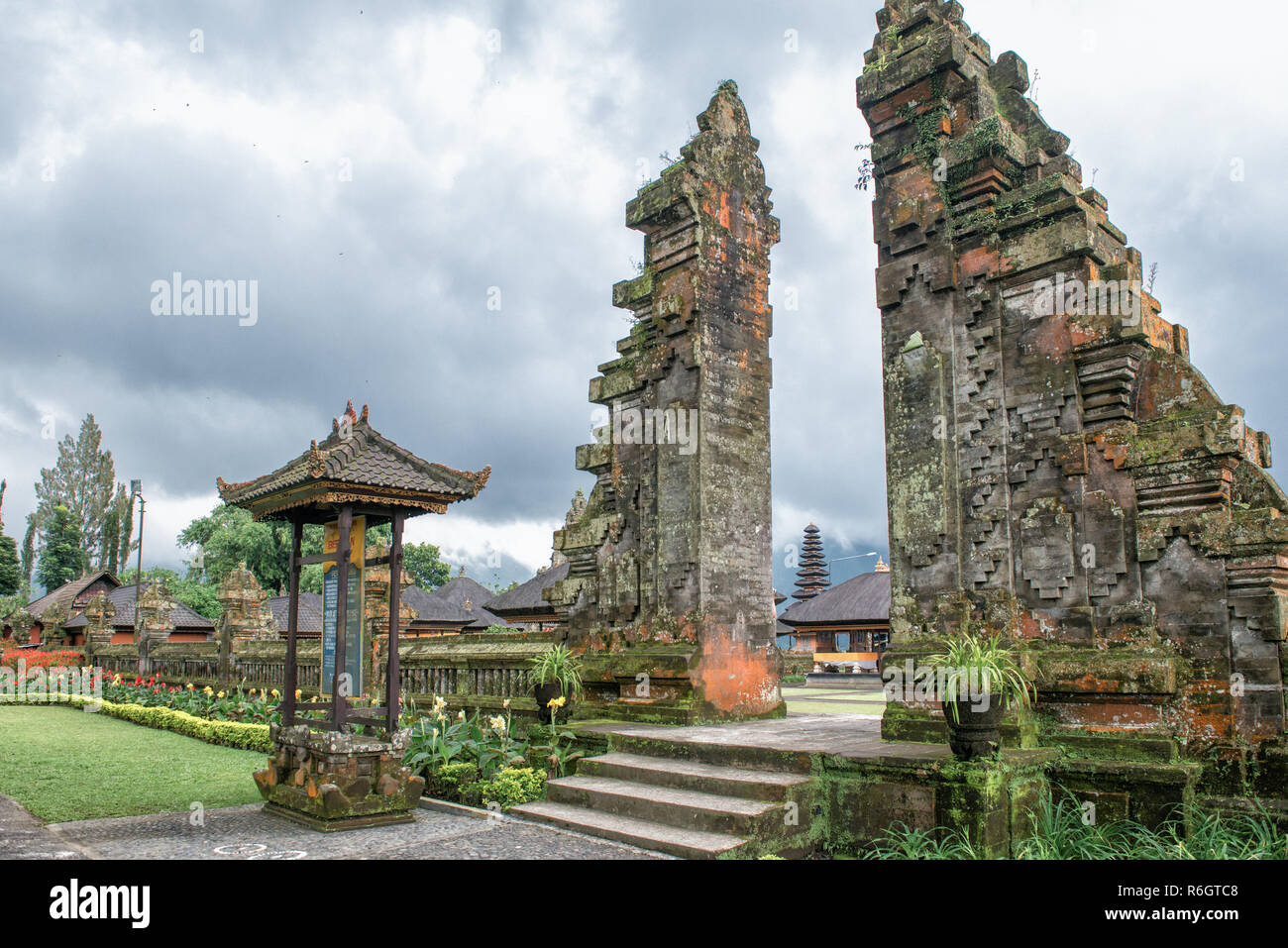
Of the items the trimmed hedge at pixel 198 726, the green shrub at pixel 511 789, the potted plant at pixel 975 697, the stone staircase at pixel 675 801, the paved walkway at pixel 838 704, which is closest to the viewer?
the potted plant at pixel 975 697

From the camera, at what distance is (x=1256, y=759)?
5.47m

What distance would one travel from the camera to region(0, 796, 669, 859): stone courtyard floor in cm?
607

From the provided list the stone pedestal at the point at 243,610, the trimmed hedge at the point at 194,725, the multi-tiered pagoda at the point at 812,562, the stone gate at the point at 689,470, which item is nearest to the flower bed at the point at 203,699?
the trimmed hedge at the point at 194,725

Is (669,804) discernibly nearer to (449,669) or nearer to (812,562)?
(449,669)

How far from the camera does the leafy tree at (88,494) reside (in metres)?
59.6

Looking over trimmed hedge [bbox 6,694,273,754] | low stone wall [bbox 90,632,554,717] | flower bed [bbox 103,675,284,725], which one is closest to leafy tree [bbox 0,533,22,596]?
flower bed [bbox 103,675,284,725]

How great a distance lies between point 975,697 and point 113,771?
34.2 feet

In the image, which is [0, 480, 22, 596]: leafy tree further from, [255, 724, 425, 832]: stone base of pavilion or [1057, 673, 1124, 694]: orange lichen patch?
[1057, 673, 1124, 694]: orange lichen patch

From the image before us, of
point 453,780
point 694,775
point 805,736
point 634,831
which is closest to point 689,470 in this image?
point 805,736

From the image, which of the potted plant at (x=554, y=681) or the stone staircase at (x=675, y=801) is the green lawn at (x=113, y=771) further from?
the stone staircase at (x=675, y=801)

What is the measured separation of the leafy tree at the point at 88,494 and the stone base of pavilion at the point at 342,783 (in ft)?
204

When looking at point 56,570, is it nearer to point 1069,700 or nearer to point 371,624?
point 371,624

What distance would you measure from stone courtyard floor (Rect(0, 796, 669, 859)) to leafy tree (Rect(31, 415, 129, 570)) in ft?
202
